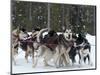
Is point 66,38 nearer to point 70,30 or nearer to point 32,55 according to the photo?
point 70,30

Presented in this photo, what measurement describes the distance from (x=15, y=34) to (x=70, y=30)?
26.2 inches

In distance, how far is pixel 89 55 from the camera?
3.21 m

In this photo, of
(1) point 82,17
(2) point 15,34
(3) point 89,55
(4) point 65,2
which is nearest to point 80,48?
(3) point 89,55

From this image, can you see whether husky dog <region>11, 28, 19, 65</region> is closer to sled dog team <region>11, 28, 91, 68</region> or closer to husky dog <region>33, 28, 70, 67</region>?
sled dog team <region>11, 28, 91, 68</region>

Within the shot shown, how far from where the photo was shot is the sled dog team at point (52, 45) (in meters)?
2.90

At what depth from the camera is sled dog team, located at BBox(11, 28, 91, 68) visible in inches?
114

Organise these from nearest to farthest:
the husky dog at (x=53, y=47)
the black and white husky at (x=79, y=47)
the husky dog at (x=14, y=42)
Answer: the husky dog at (x=14, y=42)
the husky dog at (x=53, y=47)
the black and white husky at (x=79, y=47)

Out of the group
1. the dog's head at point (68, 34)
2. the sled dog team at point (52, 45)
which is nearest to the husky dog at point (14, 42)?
the sled dog team at point (52, 45)

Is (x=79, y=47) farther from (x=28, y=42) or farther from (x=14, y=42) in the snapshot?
(x=14, y=42)

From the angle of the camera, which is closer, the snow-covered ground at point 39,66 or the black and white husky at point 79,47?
the snow-covered ground at point 39,66

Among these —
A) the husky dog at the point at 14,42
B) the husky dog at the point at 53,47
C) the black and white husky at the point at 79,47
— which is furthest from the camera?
the black and white husky at the point at 79,47

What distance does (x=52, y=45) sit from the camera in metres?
3.05

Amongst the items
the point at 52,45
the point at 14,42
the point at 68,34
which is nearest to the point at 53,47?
the point at 52,45

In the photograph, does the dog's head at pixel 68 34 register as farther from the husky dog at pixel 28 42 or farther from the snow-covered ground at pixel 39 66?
the husky dog at pixel 28 42
